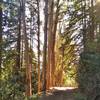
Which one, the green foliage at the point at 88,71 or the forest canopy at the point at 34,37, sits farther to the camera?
the forest canopy at the point at 34,37

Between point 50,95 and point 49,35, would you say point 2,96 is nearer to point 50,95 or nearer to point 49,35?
point 50,95

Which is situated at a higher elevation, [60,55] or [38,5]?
[38,5]

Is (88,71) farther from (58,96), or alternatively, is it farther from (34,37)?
(34,37)

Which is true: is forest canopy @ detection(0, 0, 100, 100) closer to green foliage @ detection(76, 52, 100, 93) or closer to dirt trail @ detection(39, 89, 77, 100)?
dirt trail @ detection(39, 89, 77, 100)

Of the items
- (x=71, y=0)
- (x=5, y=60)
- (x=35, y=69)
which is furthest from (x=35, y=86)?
(x=71, y=0)

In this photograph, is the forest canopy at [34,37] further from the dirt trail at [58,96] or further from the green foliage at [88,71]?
the green foliage at [88,71]

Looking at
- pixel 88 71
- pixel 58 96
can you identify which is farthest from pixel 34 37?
pixel 88 71

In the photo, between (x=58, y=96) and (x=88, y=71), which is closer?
(x=88, y=71)

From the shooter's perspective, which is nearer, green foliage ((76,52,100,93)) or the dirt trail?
green foliage ((76,52,100,93))

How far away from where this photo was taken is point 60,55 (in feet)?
84.4

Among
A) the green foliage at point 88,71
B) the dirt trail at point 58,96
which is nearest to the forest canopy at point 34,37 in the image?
the dirt trail at point 58,96

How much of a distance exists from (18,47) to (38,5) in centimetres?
317

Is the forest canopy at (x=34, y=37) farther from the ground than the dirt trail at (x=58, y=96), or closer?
farther from the ground

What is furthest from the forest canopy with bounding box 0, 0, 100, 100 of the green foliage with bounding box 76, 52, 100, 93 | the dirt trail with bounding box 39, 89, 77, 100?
the green foliage with bounding box 76, 52, 100, 93
